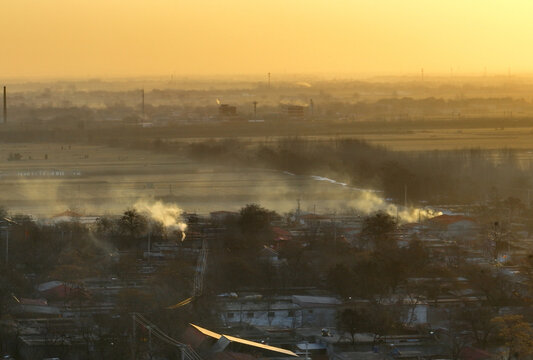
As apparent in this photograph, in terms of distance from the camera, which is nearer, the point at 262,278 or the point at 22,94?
the point at 262,278

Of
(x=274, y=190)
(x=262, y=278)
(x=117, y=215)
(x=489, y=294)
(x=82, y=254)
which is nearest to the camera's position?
(x=489, y=294)

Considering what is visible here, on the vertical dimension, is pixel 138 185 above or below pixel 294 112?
above

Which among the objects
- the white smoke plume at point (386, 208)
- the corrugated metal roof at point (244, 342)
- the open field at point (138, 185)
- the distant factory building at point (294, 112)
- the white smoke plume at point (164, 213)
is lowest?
the distant factory building at point (294, 112)

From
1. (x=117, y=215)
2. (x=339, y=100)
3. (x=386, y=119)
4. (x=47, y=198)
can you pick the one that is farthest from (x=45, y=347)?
(x=339, y=100)

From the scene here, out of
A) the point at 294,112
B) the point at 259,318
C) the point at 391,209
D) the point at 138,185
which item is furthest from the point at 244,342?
the point at 294,112

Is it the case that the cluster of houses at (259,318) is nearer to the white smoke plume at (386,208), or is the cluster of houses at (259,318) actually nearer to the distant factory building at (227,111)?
the white smoke plume at (386,208)

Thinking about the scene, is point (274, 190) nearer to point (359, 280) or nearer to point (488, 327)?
point (359, 280)

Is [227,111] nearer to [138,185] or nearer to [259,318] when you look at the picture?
[138,185]

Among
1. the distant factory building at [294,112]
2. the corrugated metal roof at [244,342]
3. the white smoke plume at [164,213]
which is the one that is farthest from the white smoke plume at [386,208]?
the distant factory building at [294,112]

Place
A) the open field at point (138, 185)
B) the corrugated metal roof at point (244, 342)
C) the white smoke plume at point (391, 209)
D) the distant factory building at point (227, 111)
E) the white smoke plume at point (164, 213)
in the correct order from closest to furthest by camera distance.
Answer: the corrugated metal roof at point (244, 342), the white smoke plume at point (164, 213), the white smoke plume at point (391, 209), the open field at point (138, 185), the distant factory building at point (227, 111)
